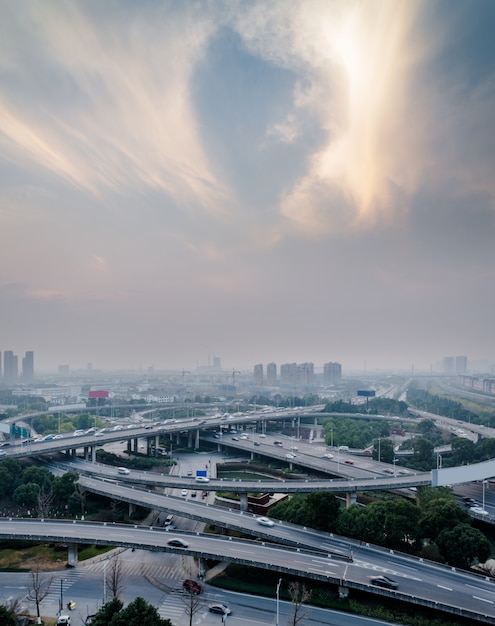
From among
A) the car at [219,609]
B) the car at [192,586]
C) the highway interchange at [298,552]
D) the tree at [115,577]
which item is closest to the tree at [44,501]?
the highway interchange at [298,552]

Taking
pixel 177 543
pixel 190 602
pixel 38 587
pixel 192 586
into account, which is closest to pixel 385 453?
pixel 177 543

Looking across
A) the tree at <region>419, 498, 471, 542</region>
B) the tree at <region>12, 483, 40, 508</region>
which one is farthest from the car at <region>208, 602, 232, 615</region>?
the tree at <region>12, 483, 40, 508</region>

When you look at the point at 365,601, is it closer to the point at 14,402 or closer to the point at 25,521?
the point at 25,521

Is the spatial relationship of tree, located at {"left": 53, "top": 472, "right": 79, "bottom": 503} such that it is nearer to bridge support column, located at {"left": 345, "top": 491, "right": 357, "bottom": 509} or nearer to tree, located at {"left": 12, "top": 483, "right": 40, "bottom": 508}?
tree, located at {"left": 12, "top": 483, "right": 40, "bottom": 508}

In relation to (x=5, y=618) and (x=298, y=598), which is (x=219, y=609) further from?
(x=5, y=618)

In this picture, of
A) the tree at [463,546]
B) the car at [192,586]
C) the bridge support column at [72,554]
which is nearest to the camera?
the car at [192,586]

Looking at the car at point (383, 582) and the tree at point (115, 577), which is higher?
the car at point (383, 582)

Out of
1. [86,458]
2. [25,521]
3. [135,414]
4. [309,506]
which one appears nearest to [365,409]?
[135,414]

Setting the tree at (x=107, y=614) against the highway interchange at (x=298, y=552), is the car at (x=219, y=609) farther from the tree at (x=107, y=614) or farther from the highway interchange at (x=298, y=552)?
the tree at (x=107, y=614)
